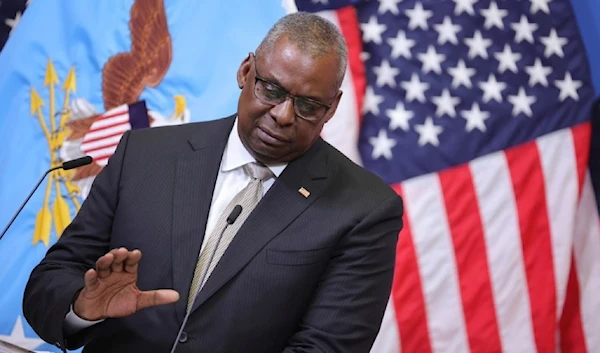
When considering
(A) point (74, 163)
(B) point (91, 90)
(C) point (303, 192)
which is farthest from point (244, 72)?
(B) point (91, 90)

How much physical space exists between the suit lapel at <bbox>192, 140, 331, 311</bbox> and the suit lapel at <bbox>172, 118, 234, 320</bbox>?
0.06 meters

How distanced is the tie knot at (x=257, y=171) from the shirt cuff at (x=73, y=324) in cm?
49

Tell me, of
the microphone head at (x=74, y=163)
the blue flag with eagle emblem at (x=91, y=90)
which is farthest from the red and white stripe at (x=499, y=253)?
the microphone head at (x=74, y=163)

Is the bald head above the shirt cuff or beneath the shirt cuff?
above

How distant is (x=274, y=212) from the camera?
76.7 inches

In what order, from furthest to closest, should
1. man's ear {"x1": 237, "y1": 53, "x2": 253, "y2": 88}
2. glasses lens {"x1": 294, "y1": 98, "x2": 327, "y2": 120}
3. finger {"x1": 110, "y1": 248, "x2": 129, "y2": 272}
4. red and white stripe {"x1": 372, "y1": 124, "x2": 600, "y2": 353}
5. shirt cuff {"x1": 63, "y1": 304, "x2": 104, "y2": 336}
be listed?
red and white stripe {"x1": 372, "y1": 124, "x2": 600, "y2": 353} < man's ear {"x1": 237, "y1": 53, "x2": 253, "y2": 88} < glasses lens {"x1": 294, "y1": 98, "x2": 327, "y2": 120} < shirt cuff {"x1": 63, "y1": 304, "x2": 104, "y2": 336} < finger {"x1": 110, "y1": 248, "x2": 129, "y2": 272}

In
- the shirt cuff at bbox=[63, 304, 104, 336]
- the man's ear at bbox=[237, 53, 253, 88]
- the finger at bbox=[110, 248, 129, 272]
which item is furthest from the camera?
the man's ear at bbox=[237, 53, 253, 88]

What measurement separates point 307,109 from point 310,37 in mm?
164

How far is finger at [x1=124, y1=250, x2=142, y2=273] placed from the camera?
1624 millimetres

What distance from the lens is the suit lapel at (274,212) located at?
1865mm

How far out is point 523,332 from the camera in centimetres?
332

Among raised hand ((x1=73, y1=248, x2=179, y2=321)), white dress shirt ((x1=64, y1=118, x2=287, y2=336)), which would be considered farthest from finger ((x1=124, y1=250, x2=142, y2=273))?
white dress shirt ((x1=64, y1=118, x2=287, y2=336))

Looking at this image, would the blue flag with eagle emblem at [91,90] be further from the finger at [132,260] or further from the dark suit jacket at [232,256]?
the finger at [132,260]

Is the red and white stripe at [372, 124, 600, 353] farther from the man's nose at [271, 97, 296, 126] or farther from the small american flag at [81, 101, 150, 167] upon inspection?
the man's nose at [271, 97, 296, 126]
